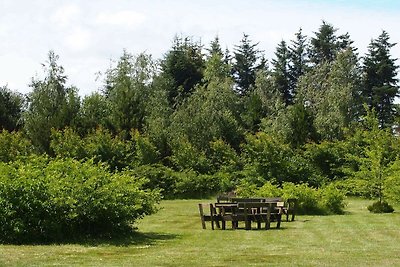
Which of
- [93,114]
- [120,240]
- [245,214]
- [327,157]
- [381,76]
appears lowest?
[120,240]

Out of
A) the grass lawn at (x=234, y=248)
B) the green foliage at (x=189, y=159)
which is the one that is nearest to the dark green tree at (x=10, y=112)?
the green foliage at (x=189, y=159)

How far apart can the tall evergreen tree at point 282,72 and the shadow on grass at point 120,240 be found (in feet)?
170

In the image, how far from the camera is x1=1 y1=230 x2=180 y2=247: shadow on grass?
628 inches

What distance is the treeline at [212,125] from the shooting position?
119ft

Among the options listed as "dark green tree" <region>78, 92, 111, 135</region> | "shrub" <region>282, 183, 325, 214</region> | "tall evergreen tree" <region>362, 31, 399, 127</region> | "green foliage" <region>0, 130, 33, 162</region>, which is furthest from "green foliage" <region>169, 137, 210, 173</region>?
"tall evergreen tree" <region>362, 31, 399, 127</region>

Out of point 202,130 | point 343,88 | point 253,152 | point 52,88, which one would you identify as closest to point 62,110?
point 52,88

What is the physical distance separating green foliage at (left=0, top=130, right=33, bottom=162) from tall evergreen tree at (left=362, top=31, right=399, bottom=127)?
3498 cm

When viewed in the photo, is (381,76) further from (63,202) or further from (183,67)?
(63,202)

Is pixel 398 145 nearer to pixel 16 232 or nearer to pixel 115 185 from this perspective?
pixel 115 185

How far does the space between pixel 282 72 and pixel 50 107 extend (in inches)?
1290

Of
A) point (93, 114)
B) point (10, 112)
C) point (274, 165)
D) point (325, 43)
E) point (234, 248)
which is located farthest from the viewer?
point (325, 43)

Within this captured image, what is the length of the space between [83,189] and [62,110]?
1200 inches

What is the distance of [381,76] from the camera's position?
63.0 metres

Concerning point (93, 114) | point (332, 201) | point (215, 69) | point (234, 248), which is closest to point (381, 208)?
point (332, 201)
